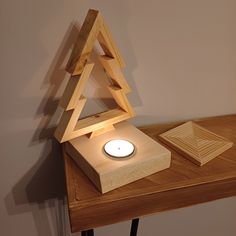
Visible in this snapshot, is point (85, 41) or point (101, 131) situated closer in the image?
point (85, 41)

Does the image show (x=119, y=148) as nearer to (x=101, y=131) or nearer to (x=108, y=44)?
(x=101, y=131)

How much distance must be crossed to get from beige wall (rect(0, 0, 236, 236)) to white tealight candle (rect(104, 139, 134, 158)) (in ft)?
0.38

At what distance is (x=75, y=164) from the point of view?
2.00 ft

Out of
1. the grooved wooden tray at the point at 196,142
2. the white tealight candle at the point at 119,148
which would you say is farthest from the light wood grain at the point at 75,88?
the grooved wooden tray at the point at 196,142

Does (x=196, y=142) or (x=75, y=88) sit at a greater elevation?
(x=75, y=88)

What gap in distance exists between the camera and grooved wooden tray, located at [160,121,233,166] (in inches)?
Answer: 24.6

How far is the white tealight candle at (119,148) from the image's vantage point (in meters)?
0.57

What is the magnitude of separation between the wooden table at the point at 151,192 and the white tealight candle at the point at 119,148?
6cm

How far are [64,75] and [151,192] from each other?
0.95ft

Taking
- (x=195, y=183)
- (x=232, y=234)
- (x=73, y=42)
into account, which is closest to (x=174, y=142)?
(x=195, y=183)

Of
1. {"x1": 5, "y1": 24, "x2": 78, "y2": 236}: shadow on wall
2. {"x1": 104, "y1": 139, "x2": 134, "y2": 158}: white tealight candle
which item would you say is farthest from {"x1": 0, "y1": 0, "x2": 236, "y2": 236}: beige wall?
{"x1": 104, "y1": 139, "x2": 134, "y2": 158}: white tealight candle

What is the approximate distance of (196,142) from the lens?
2.18 ft

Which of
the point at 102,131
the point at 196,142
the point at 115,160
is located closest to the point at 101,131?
the point at 102,131

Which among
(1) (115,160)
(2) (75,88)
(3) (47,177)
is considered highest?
(2) (75,88)
